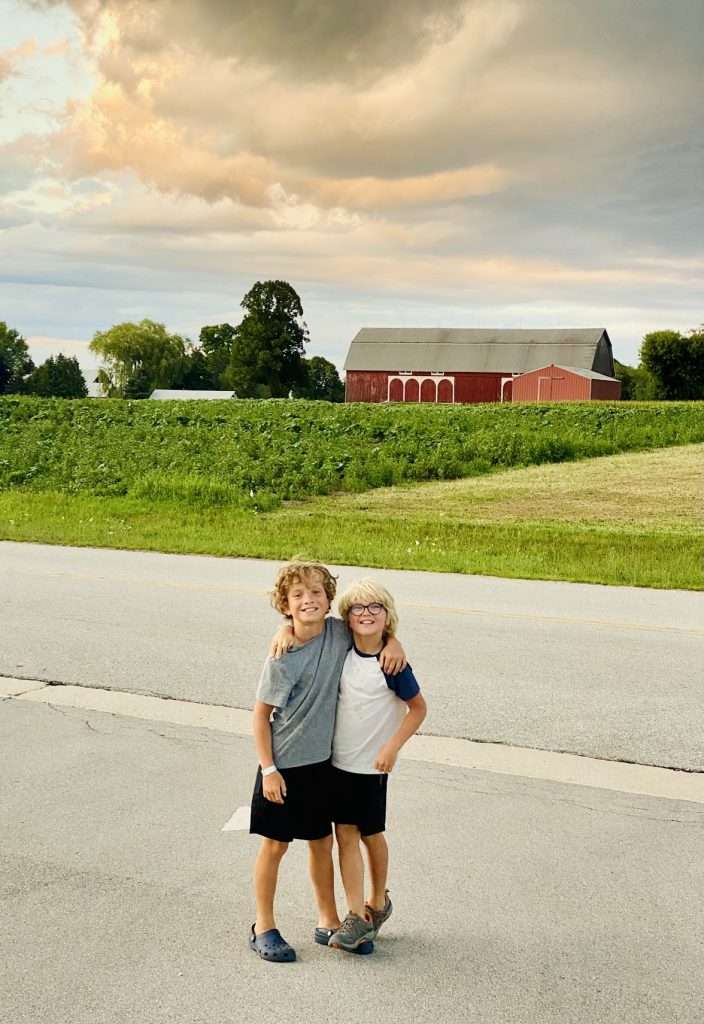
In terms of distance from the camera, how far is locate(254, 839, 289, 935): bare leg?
4031mm

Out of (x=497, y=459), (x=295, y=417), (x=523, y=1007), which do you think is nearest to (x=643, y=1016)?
(x=523, y=1007)

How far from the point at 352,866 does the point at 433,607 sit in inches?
263

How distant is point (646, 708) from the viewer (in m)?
7.29

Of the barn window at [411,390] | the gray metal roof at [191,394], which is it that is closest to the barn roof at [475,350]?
the barn window at [411,390]

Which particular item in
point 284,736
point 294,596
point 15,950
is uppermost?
point 294,596

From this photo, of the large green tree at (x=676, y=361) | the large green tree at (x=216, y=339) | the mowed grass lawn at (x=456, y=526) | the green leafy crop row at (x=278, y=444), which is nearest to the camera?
the mowed grass lawn at (x=456, y=526)

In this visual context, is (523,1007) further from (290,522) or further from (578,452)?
(578,452)

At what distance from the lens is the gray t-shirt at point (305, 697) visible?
3.96m

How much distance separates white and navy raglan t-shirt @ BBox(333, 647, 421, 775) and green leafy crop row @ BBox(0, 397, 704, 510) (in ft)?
56.4

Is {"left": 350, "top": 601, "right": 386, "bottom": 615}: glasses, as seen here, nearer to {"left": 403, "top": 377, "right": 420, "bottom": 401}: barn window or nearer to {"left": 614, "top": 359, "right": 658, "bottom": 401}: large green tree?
{"left": 614, "top": 359, "right": 658, "bottom": 401}: large green tree

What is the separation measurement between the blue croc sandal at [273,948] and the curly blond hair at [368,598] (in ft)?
3.62

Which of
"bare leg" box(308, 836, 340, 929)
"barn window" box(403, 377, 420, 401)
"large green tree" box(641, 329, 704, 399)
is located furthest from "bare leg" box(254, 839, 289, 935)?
"barn window" box(403, 377, 420, 401)

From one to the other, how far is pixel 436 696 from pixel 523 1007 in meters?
3.81

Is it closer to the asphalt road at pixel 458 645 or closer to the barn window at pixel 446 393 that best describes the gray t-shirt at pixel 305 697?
the asphalt road at pixel 458 645
